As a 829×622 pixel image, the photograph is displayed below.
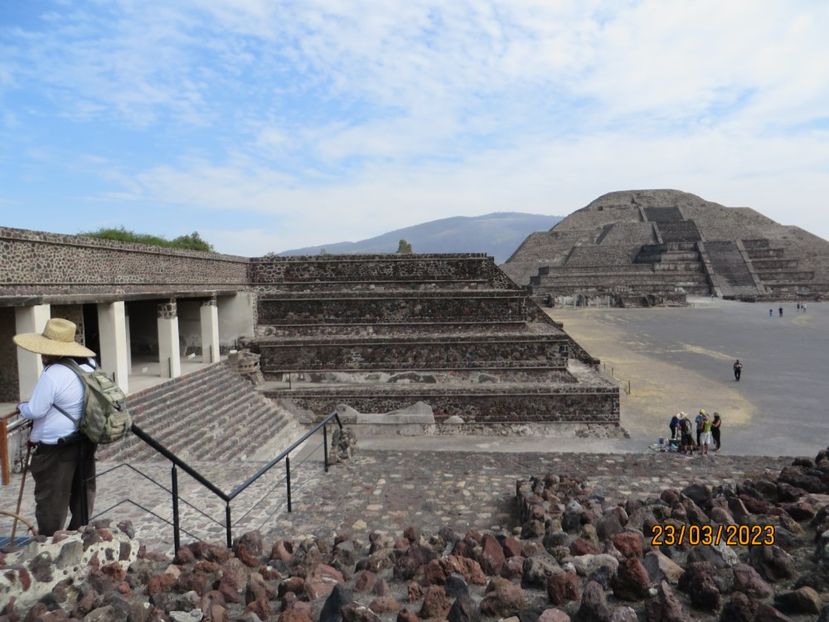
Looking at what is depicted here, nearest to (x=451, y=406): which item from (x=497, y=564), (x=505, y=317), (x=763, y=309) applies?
(x=505, y=317)

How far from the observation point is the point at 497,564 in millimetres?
3498

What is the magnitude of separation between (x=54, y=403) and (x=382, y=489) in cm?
352

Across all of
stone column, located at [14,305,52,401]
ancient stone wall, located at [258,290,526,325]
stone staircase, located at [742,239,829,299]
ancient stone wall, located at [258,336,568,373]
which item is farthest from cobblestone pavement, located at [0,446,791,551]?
stone staircase, located at [742,239,829,299]

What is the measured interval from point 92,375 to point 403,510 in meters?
3.17

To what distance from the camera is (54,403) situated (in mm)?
3395

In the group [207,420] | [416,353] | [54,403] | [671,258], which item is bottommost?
[207,420]

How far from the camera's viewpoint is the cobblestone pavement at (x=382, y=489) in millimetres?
5070

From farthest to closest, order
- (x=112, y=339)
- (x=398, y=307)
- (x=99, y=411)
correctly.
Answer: (x=398, y=307) < (x=112, y=339) < (x=99, y=411)

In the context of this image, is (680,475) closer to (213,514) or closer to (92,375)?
(213,514)

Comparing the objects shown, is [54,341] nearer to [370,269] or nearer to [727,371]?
[370,269]

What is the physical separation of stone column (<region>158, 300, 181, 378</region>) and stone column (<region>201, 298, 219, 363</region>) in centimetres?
168

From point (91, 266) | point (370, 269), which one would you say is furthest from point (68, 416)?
point (370, 269)

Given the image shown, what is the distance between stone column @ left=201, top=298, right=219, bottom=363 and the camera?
12.8 meters

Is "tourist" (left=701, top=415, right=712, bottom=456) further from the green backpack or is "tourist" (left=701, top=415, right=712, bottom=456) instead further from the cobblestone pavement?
the green backpack
